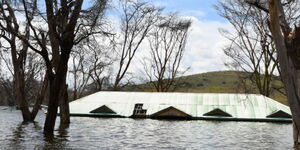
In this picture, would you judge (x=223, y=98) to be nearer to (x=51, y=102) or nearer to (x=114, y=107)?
(x=114, y=107)

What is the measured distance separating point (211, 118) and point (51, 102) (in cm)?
2664

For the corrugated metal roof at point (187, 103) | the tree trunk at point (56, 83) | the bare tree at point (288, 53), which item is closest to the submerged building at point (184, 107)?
the corrugated metal roof at point (187, 103)

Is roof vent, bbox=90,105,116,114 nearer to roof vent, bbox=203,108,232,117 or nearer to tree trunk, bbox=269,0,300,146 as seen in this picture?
roof vent, bbox=203,108,232,117

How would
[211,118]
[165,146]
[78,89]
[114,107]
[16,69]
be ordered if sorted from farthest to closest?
1. [78,89]
2. [114,107]
3. [211,118]
4. [16,69]
5. [165,146]

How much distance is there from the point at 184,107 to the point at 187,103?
114 cm

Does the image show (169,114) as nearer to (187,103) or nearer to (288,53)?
(187,103)

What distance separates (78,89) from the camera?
76375 millimetres

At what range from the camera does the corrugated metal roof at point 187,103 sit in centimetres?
4383

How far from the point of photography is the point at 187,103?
4641 centimetres

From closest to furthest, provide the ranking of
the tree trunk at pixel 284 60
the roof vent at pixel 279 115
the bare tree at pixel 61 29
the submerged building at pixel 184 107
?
the tree trunk at pixel 284 60 → the bare tree at pixel 61 29 → the roof vent at pixel 279 115 → the submerged building at pixel 184 107

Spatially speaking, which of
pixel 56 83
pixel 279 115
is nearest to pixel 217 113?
pixel 279 115

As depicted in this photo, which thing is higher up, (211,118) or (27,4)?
(27,4)

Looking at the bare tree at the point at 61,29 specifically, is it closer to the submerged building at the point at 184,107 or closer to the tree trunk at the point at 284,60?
the tree trunk at the point at 284,60

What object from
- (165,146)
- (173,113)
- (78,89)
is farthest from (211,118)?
(78,89)
